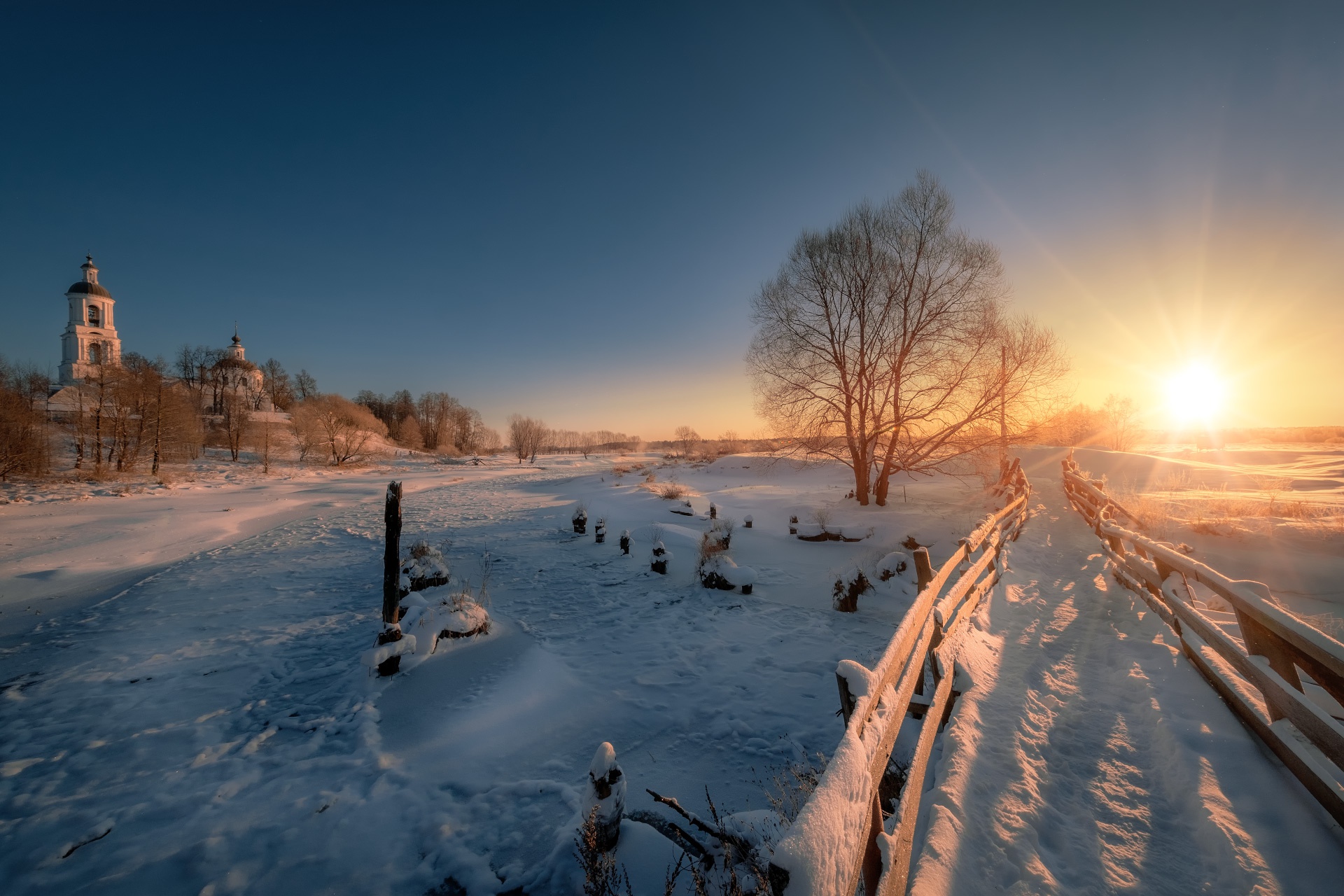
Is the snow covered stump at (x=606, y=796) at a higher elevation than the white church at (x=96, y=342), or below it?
below

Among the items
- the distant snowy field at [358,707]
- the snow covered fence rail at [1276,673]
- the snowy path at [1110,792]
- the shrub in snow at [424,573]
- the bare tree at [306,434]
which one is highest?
the bare tree at [306,434]

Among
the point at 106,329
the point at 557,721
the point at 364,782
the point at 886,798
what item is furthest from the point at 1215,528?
the point at 106,329

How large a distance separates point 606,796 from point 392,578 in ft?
18.0

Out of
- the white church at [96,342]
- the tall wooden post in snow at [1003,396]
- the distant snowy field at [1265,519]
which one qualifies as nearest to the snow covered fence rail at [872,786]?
the distant snowy field at [1265,519]

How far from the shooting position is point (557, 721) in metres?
5.29

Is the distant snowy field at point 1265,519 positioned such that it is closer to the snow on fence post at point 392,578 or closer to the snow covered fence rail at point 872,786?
the snow covered fence rail at point 872,786

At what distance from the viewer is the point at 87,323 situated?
2183 inches

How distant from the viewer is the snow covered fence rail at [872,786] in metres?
1.41

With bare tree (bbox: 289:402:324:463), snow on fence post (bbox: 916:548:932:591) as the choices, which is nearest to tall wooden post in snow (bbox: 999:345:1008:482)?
snow on fence post (bbox: 916:548:932:591)

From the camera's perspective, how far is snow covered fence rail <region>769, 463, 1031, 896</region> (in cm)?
141

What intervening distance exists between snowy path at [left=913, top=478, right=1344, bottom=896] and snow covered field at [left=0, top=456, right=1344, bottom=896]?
2cm

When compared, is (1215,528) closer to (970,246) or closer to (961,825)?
(970,246)

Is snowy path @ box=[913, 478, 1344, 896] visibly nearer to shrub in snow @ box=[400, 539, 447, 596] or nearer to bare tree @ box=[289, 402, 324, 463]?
shrub in snow @ box=[400, 539, 447, 596]

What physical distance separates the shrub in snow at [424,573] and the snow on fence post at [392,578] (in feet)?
6.89
